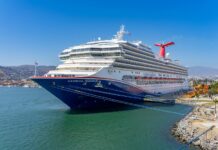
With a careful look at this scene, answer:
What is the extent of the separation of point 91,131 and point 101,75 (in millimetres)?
9682

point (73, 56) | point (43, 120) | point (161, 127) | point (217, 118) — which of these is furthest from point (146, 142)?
point (73, 56)

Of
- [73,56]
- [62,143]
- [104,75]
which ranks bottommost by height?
[62,143]

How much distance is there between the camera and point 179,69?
71688 mm

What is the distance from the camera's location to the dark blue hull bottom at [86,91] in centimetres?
3297

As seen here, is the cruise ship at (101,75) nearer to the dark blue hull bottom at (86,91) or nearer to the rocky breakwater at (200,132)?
the dark blue hull bottom at (86,91)

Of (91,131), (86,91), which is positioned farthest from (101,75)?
(91,131)

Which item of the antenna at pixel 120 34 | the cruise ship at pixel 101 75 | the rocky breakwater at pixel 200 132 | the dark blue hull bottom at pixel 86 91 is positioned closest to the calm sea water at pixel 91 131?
the rocky breakwater at pixel 200 132

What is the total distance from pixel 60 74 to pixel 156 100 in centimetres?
2231

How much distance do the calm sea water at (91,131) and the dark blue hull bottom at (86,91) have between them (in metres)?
1.57

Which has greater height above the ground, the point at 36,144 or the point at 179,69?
the point at 179,69

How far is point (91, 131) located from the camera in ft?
86.0

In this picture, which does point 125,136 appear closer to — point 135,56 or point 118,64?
point 118,64

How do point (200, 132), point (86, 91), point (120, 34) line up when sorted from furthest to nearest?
point (120, 34), point (86, 91), point (200, 132)

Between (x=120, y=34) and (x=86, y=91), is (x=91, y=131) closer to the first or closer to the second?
(x=86, y=91)
